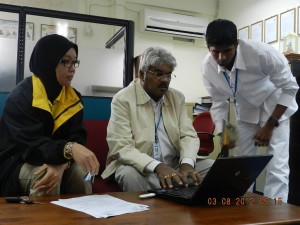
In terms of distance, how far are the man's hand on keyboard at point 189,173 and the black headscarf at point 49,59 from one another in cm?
→ 71

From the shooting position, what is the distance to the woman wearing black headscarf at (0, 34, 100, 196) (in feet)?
4.30

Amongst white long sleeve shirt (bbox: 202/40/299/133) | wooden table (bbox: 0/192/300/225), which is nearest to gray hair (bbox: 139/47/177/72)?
white long sleeve shirt (bbox: 202/40/299/133)

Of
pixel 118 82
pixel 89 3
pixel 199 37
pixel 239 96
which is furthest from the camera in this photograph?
pixel 199 37

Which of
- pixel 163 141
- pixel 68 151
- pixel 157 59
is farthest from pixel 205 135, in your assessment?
pixel 68 151

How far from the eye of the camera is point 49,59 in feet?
5.00

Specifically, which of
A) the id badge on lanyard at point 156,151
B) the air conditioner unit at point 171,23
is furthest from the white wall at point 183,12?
the id badge on lanyard at point 156,151

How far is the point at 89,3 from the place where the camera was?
15.2 ft

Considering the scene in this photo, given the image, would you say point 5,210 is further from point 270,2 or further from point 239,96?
point 270,2

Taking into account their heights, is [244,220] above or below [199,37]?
below

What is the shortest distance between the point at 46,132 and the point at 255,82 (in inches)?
49.6

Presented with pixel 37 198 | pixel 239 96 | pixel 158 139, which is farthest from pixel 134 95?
pixel 37 198

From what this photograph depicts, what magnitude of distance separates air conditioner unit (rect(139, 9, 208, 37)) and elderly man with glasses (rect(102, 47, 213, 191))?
10.1 feet

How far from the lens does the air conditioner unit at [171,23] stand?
4773 mm

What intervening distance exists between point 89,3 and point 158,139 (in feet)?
11.3
